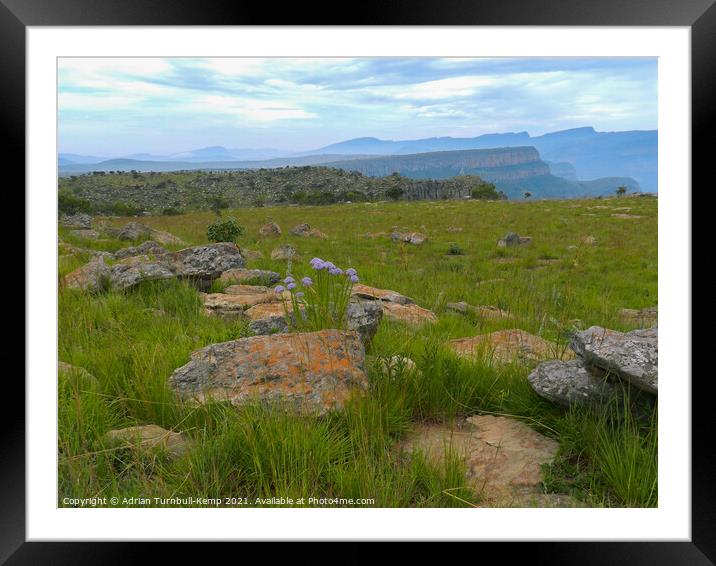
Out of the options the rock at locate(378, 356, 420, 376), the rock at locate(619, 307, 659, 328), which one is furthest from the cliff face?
the rock at locate(378, 356, 420, 376)

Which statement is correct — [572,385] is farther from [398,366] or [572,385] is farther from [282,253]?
[282,253]

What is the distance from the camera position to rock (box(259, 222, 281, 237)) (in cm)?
1147

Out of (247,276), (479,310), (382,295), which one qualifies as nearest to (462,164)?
(479,310)

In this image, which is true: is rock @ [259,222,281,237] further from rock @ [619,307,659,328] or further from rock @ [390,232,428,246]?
rock @ [619,307,659,328]

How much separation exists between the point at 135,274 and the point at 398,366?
4.11m

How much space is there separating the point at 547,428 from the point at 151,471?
2444mm

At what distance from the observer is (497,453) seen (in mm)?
3045

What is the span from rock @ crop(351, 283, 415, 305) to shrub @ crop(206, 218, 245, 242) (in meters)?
4.44

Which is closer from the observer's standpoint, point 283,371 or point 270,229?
point 283,371

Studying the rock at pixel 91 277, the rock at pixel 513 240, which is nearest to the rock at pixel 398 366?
the rock at pixel 91 277

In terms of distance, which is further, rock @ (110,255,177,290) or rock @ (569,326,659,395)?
rock @ (110,255,177,290)
